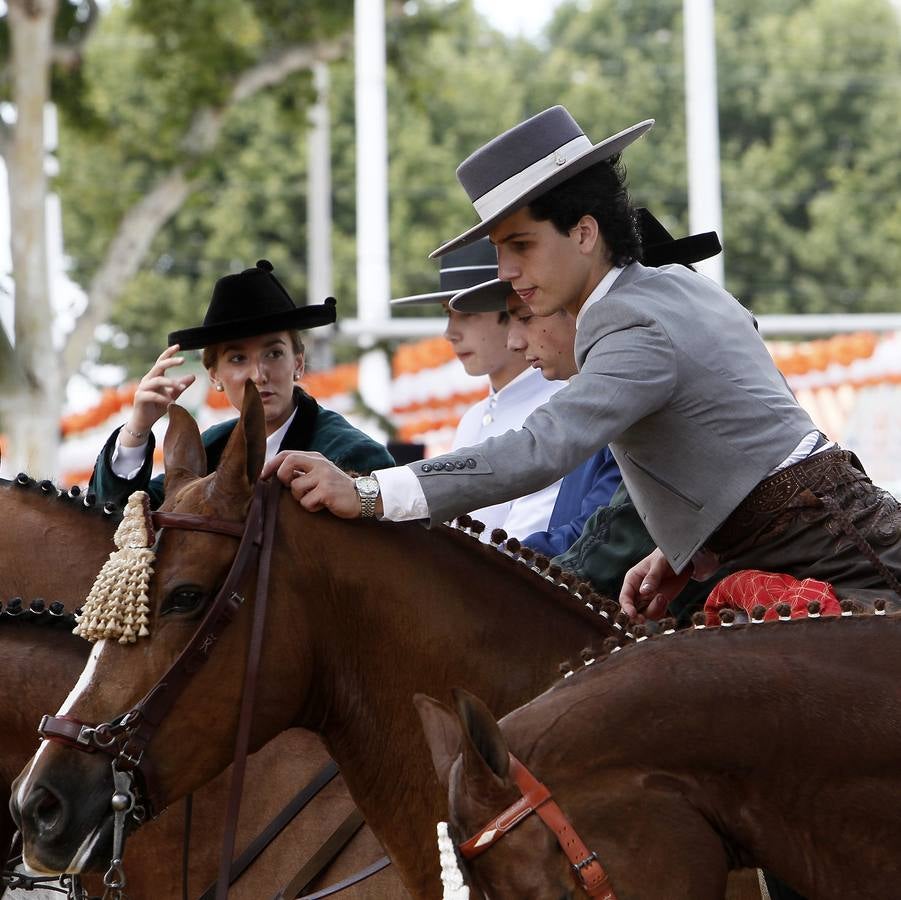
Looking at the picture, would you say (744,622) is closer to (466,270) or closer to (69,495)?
(69,495)

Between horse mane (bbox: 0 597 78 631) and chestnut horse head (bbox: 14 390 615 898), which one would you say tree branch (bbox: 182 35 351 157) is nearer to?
horse mane (bbox: 0 597 78 631)

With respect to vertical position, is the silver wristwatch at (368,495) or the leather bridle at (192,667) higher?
the silver wristwatch at (368,495)

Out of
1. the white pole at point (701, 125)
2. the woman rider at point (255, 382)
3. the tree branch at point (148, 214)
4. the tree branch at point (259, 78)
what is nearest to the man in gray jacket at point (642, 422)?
the woman rider at point (255, 382)

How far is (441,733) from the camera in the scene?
2.30 m

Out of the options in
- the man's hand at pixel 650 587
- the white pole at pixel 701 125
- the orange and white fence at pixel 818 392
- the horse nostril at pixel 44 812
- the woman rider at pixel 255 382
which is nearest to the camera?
the horse nostril at pixel 44 812

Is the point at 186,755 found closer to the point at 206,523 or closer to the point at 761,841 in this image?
the point at 206,523

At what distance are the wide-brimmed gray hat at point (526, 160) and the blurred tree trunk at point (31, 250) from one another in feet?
40.8

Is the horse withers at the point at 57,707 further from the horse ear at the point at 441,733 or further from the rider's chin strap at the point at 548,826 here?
the rider's chin strap at the point at 548,826

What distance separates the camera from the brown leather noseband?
279cm

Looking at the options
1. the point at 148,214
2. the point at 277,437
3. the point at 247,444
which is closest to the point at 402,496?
the point at 247,444

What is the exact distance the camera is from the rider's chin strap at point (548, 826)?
209 centimetres

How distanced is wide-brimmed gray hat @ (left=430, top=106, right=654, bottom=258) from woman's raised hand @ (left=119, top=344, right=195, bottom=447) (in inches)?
42.8

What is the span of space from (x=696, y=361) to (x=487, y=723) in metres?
1.08

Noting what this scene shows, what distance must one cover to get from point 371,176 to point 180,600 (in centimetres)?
1695
